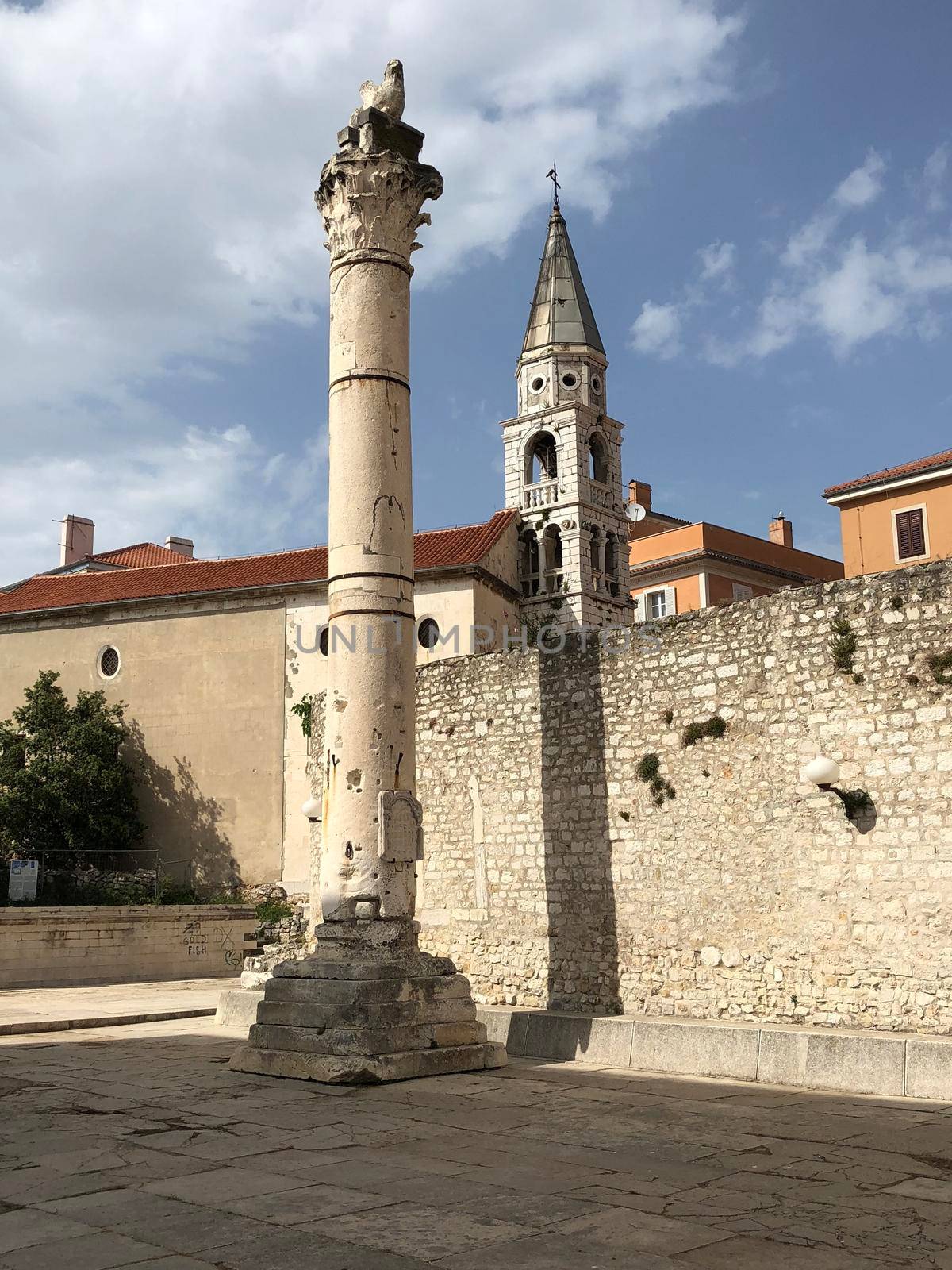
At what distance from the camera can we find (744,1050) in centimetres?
881

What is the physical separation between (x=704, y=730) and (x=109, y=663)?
27550mm

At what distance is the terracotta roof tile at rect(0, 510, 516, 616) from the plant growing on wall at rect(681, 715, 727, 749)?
2018cm

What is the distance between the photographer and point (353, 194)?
10.8m

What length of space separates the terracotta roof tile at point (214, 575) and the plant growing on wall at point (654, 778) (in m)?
19.8

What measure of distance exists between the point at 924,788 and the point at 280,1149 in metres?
6.01

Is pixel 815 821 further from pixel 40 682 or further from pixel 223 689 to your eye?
pixel 40 682

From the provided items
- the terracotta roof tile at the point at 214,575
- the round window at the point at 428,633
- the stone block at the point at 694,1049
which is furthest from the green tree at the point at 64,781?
the stone block at the point at 694,1049

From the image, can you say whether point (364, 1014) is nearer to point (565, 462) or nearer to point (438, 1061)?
point (438, 1061)

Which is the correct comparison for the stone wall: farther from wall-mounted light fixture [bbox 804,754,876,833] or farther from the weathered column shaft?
wall-mounted light fixture [bbox 804,754,876,833]

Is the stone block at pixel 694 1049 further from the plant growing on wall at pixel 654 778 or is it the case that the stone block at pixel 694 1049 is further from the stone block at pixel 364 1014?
the plant growing on wall at pixel 654 778

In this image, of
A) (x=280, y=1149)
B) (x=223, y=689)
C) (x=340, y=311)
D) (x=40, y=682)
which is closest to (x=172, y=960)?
(x=223, y=689)

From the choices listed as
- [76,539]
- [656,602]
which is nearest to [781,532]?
[656,602]

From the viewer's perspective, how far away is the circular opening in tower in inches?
1399

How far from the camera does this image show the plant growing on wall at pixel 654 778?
11742 mm
